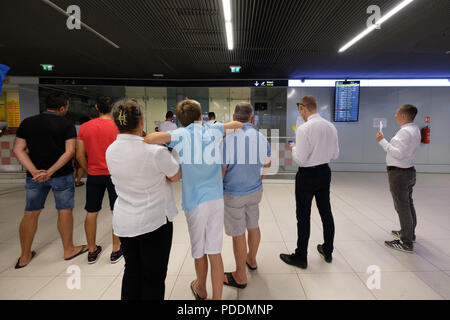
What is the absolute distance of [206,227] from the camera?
5.36 feet

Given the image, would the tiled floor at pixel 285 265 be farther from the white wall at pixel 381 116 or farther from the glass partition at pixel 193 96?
the glass partition at pixel 193 96

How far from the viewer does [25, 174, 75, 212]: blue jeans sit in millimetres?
2373

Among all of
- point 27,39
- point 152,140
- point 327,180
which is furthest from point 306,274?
point 27,39

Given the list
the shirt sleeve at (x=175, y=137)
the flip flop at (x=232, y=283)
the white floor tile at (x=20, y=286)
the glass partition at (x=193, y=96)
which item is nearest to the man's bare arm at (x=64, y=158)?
the white floor tile at (x=20, y=286)

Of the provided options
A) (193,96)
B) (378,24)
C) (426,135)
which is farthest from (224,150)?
(426,135)

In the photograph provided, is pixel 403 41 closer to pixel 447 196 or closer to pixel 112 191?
pixel 447 196

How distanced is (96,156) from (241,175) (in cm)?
154

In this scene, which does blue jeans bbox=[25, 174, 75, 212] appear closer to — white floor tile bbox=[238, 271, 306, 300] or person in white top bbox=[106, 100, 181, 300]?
person in white top bbox=[106, 100, 181, 300]

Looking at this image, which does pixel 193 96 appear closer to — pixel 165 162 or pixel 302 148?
pixel 302 148

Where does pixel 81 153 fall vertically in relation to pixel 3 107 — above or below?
below

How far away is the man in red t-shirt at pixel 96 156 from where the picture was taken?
7.89 ft

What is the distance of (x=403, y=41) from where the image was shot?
444cm

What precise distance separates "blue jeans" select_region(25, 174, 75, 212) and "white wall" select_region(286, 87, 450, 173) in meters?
6.90

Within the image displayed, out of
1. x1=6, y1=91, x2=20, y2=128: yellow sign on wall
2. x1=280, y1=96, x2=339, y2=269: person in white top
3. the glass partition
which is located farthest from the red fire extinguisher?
x1=6, y1=91, x2=20, y2=128: yellow sign on wall
